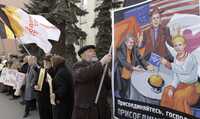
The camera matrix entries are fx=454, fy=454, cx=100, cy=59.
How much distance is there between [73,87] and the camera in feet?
24.6

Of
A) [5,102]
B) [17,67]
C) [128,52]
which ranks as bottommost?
[5,102]

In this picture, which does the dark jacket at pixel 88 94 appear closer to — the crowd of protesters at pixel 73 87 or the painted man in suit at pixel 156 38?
the crowd of protesters at pixel 73 87

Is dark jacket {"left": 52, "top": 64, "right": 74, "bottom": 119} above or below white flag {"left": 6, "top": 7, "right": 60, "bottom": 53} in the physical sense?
below

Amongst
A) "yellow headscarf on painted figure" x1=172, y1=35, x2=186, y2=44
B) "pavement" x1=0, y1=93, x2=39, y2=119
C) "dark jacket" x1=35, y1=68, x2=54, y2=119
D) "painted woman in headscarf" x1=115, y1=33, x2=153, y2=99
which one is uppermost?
"yellow headscarf on painted figure" x1=172, y1=35, x2=186, y2=44

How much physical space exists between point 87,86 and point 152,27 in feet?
6.64

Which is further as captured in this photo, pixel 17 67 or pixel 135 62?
pixel 17 67

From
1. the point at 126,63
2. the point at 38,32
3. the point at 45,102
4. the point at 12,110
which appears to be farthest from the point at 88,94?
the point at 12,110

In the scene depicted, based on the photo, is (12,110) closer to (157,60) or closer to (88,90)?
(88,90)

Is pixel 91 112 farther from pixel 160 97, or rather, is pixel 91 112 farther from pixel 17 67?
pixel 17 67

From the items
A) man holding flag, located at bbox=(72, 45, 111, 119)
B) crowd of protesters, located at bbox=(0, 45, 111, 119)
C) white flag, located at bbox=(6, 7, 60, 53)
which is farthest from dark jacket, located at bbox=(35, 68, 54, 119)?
man holding flag, located at bbox=(72, 45, 111, 119)

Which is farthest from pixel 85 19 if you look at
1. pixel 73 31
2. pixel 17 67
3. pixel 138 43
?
pixel 138 43

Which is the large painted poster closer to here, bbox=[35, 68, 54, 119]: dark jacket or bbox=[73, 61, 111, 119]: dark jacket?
bbox=[73, 61, 111, 119]: dark jacket

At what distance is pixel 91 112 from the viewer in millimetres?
5957

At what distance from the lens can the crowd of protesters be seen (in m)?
5.91
